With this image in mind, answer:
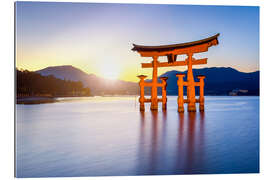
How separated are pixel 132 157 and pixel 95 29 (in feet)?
9.42

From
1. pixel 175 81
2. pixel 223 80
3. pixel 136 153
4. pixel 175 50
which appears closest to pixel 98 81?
pixel 175 50

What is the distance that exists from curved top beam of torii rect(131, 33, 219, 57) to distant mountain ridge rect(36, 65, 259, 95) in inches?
26.5

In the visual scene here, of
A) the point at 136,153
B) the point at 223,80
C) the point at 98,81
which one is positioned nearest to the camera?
Result: the point at 136,153

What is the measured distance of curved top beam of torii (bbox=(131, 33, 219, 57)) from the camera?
6.07 m

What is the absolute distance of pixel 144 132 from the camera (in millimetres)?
5043

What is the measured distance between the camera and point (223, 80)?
6.26 m

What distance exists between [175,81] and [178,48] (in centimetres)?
129

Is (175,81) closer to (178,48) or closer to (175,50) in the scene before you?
(175,50)

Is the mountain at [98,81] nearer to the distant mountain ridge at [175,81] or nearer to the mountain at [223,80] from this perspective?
the distant mountain ridge at [175,81]
